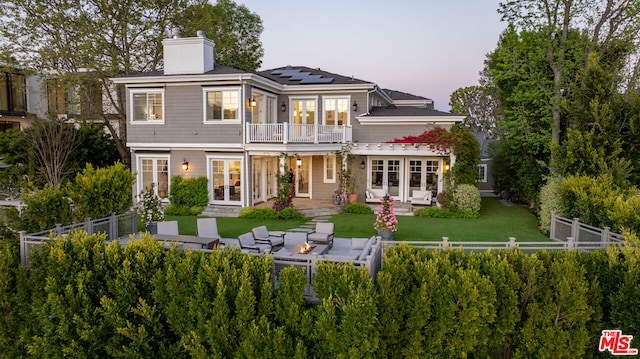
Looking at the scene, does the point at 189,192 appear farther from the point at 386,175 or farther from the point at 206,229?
the point at 386,175

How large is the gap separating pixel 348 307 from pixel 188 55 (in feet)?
51.4

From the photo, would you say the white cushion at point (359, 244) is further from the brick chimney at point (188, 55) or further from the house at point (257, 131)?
the brick chimney at point (188, 55)

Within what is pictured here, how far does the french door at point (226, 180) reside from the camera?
18.8m

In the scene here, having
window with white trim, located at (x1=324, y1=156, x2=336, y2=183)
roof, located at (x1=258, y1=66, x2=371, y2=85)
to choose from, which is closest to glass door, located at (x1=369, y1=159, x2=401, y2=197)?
window with white trim, located at (x1=324, y1=156, x2=336, y2=183)

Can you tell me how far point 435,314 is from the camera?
21.8 ft

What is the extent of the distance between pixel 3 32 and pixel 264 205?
52.6ft

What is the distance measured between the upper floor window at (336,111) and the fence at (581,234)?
37.8 ft

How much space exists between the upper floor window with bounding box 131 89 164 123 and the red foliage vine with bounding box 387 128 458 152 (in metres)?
11.6

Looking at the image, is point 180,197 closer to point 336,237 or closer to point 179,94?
point 179,94

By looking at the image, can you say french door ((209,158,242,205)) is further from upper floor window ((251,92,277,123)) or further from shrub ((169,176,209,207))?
upper floor window ((251,92,277,123))

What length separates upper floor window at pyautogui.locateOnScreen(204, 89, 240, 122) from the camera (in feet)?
59.7

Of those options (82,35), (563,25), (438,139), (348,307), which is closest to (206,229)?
(348,307)

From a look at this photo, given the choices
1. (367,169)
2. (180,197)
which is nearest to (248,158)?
(180,197)

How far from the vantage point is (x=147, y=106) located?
19.4m
